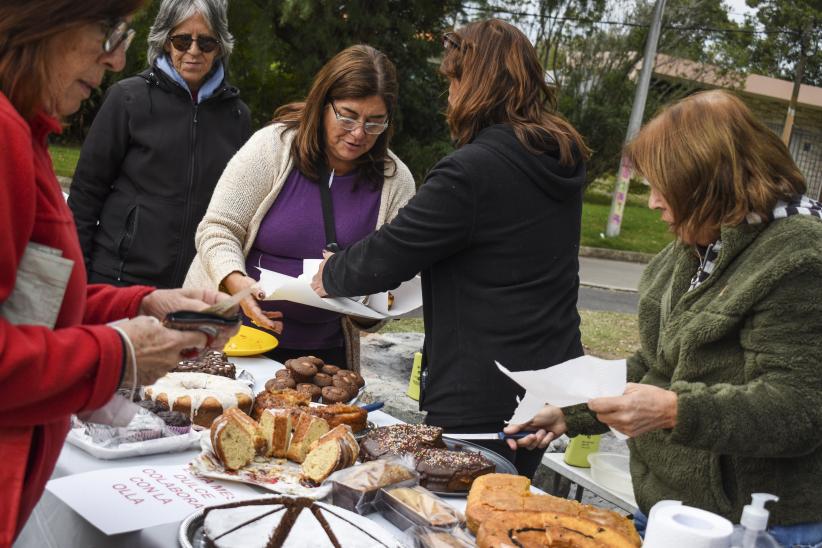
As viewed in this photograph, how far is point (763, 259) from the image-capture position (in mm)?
1804

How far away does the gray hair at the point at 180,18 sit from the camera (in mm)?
3346

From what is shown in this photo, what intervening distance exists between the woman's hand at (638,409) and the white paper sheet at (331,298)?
1.02 meters

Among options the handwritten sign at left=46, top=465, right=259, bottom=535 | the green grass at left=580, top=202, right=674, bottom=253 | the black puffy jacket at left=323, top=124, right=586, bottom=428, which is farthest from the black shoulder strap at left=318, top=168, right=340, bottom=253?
the green grass at left=580, top=202, right=674, bottom=253

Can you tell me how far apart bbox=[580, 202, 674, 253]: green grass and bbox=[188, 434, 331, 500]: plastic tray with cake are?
12.9 metres

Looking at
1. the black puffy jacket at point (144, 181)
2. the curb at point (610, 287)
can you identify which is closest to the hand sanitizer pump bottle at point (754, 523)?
the black puffy jacket at point (144, 181)

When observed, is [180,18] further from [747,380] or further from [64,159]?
[64,159]

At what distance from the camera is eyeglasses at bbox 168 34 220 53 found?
A: 3.38m

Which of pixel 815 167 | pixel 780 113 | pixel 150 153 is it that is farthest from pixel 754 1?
pixel 150 153

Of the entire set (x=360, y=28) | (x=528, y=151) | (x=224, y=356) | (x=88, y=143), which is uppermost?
(x=360, y=28)

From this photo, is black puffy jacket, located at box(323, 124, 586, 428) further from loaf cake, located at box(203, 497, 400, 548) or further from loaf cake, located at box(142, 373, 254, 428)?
loaf cake, located at box(203, 497, 400, 548)

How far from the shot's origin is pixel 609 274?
1369 centimetres

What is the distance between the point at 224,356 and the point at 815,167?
28.1m

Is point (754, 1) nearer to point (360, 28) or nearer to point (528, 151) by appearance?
point (360, 28)

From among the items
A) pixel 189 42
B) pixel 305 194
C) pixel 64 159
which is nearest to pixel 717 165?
pixel 305 194
